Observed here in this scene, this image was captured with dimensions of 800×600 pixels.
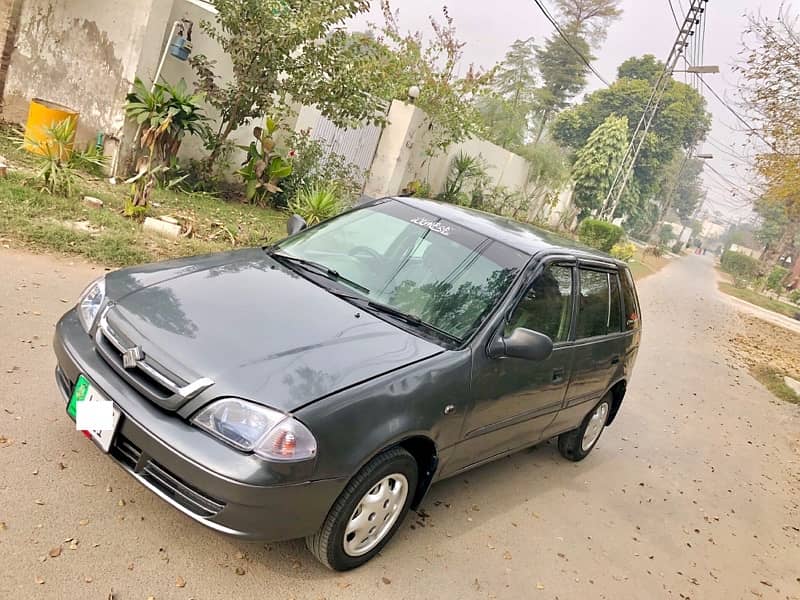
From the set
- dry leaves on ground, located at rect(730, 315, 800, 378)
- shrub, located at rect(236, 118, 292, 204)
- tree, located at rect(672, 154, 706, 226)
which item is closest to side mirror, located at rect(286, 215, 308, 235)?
shrub, located at rect(236, 118, 292, 204)

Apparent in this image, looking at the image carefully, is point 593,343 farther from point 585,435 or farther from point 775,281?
point 775,281

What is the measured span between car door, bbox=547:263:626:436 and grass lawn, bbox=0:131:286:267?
4.36 metres

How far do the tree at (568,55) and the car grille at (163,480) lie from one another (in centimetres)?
4643

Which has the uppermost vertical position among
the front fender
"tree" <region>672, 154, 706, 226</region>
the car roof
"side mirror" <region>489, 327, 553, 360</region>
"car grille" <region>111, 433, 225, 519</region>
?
"tree" <region>672, 154, 706, 226</region>

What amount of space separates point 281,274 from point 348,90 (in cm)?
713

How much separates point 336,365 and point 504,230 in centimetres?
186

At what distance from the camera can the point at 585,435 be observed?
500 centimetres

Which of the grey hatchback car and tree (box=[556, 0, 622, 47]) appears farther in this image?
tree (box=[556, 0, 622, 47])

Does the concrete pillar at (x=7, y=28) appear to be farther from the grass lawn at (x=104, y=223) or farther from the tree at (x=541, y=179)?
the tree at (x=541, y=179)

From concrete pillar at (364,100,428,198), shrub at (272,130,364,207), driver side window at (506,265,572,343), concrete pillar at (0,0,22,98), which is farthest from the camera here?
concrete pillar at (364,100,428,198)

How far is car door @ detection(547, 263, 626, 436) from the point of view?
4.20 m

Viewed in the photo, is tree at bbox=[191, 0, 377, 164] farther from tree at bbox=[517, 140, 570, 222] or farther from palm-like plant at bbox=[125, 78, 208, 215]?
tree at bbox=[517, 140, 570, 222]

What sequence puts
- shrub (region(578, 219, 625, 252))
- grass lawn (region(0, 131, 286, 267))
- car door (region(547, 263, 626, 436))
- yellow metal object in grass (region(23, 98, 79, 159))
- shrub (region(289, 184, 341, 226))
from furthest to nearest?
shrub (region(578, 219, 625, 252)) → shrub (region(289, 184, 341, 226)) → yellow metal object in grass (region(23, 98, 79, 159)) → grass lawn (region(0, 131, 286, 267)) → car door (region(547, 263, 626, 436))

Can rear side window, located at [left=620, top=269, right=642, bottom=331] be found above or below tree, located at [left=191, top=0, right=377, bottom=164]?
below
